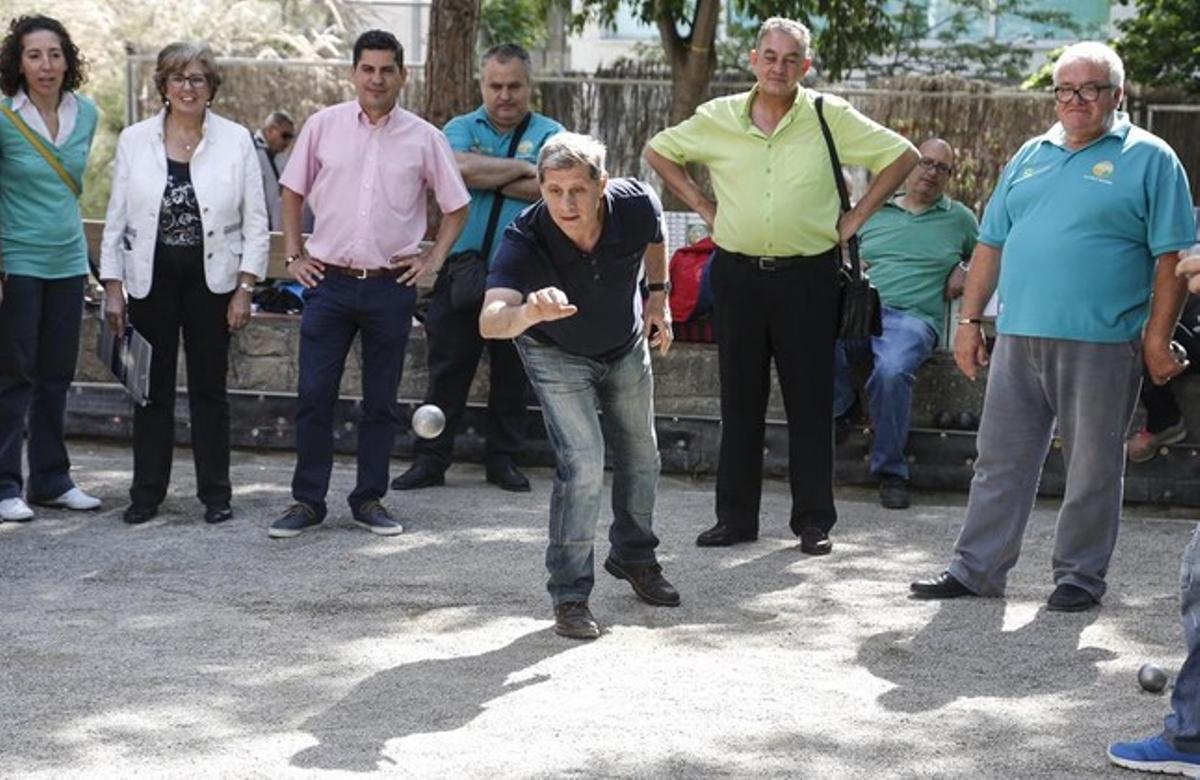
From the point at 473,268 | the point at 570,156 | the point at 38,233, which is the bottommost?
the point at 473,268

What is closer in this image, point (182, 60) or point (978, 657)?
point (978, 657)

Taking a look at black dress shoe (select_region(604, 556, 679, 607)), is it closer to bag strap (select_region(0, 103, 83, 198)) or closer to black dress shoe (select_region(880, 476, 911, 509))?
black dress shoe (select_region(880, 476, 911, 509))

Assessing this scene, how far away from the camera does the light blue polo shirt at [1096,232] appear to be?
729 centimetres

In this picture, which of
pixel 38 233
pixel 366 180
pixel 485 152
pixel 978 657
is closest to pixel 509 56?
pixel 485 152

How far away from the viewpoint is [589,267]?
7125mm

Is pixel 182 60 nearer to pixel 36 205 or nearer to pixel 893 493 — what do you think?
pixel 36 205

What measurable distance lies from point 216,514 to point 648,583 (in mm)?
2356

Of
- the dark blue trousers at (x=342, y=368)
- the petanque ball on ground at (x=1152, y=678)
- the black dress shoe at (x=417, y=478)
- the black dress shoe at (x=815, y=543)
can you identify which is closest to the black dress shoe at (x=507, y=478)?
the black dress shoe at (x=417, y=478)

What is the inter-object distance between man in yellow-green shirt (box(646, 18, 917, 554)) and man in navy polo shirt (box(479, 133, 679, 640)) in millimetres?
1248

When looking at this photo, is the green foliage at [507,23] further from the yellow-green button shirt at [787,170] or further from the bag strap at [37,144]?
the yellow-green button shirt at [787,170]

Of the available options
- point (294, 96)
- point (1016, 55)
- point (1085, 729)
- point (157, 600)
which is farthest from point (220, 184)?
point (1016, 55)

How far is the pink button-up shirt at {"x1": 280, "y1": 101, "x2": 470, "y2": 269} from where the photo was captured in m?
8.90

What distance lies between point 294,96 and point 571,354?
10760 mm

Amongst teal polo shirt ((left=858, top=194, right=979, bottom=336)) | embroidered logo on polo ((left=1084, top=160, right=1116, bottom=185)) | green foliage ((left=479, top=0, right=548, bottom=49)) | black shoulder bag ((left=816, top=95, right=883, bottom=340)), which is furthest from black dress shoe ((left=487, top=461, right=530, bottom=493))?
green foliage ((left=479, top=0, right=548, bottom=49))
